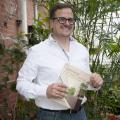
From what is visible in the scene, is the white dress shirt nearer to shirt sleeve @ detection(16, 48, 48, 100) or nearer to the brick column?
shirt sleeve @ detection(16, 48, 48, 100)

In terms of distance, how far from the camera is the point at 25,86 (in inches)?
113

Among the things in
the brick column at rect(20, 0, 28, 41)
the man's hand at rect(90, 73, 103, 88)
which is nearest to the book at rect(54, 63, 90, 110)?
the man's hand at rect(90, 73, 103, 88)

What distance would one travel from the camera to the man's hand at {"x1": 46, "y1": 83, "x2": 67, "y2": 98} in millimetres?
2676

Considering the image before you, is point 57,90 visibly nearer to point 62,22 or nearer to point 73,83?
point 73,83

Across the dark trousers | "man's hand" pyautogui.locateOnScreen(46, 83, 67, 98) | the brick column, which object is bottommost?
the dark trousers

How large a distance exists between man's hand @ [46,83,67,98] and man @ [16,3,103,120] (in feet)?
0.27

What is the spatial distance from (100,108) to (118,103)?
91 centimetres

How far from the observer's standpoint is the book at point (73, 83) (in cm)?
282

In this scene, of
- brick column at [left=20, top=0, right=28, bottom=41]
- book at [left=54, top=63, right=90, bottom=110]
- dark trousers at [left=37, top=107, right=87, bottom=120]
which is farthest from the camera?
brick column at [left=20, top=0, right=28, bottom=41]

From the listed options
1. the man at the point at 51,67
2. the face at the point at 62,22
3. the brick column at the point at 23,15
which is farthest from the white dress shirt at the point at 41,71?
the brick column at the point at 23,15

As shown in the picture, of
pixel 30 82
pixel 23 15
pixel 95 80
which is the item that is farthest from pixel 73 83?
pixel 23 15

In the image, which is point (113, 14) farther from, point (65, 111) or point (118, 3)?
point (65, 111)

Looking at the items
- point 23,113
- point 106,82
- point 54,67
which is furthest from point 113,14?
point 54,67

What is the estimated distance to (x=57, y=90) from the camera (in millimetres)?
2680
